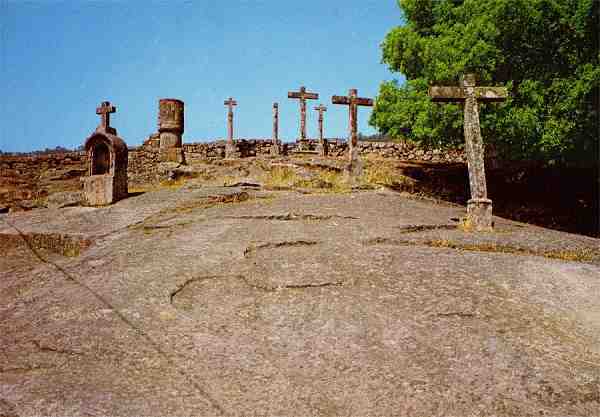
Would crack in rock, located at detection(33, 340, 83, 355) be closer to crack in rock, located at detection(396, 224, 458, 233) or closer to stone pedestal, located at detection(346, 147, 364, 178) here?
crack in rock, located at detection(396, 224, 458, 233)

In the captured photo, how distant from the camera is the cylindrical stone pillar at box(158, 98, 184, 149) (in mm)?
15859

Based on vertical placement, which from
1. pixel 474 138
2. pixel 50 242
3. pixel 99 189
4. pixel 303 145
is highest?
pixel 303 145

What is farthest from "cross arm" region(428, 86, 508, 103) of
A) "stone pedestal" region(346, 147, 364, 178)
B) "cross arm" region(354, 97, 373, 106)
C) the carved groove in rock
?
the carved groove in rock

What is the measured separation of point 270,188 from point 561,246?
6441 mm

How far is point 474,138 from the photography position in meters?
8.27

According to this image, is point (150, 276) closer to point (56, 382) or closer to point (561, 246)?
point (56, 382)

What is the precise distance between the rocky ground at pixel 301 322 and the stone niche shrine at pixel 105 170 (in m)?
2.97

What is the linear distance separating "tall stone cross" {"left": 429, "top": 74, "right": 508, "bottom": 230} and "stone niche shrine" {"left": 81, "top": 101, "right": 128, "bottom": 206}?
263 inches

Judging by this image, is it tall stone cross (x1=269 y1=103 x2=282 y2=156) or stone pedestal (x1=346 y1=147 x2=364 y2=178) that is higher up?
tall stone cross (x1=269 y1=103 x2=282 y2=156)

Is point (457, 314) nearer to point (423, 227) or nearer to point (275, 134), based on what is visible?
point (423, 227)

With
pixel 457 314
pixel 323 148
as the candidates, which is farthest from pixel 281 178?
pixel 323 148

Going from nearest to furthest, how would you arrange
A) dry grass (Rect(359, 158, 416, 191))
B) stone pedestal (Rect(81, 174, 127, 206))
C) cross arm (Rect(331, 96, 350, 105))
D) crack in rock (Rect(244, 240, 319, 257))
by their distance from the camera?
crack in rock (Rect(244, 240, 319, 257)), stone pedestal (Rect(81, 174, 127, 206)), cross arm (Rect(331, 96, 350, 105)), dry grass (Rect(359, 158, 416, 191))

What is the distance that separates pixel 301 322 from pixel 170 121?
43.5 ft

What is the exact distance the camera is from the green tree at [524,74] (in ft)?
36.5
